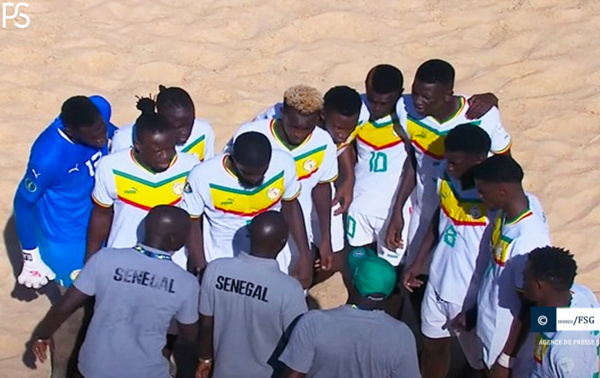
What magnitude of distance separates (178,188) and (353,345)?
1534 millimetres

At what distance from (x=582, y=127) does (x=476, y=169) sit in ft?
11.3

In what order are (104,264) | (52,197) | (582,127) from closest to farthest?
(104,264) < (52,197) < (582,127)

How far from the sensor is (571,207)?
7312 mm

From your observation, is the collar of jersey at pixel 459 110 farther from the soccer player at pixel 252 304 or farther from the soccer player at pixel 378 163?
the soccer player at pixel 252 304

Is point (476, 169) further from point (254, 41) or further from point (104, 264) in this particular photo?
point (254, 41)

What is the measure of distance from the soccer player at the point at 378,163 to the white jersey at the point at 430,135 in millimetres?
125

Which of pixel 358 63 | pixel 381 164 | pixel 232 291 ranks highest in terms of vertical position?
pixel 358 63

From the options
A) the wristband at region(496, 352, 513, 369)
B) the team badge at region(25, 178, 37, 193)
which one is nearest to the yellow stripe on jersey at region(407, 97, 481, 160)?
the wristband at region(496, 352, 513, 369)

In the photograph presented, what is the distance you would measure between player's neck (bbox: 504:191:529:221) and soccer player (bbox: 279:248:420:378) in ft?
2.69

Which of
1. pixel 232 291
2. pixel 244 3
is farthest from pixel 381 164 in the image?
pixel 244 3

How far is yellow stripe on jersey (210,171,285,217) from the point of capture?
5.30 meters

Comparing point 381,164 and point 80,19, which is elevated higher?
point 80,19

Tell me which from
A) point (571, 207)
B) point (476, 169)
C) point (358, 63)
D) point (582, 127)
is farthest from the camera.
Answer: point (358, 63)

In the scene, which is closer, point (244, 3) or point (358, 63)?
point (358, 63)
